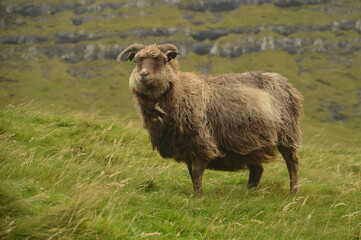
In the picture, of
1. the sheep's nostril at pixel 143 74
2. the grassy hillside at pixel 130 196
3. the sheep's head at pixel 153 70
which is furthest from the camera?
the sheep's head at pixel 153 70

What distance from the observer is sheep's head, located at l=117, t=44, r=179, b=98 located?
27.2ft

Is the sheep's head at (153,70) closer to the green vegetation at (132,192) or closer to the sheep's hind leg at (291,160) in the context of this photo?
the green vegetation at (132,192)

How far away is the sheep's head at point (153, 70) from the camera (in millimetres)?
8281

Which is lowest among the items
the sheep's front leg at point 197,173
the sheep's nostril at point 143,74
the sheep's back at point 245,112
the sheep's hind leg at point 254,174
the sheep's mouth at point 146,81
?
the sheep's hind leg at point 254,174

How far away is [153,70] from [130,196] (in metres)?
2.90

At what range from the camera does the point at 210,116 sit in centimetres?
883

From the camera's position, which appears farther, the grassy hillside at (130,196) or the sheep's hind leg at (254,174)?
the sheep's hind leg at (254,174)

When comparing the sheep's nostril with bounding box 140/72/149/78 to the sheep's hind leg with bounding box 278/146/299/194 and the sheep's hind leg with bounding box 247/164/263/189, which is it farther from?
the sheep's hind leg with bounding box 278/146/299/194

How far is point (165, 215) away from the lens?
6.14m

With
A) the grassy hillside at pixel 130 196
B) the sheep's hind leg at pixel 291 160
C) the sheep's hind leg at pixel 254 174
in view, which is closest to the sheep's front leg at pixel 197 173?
the grassy hillside at pixel 130 196

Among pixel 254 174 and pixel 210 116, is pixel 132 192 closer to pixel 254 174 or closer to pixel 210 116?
pixel 210 116

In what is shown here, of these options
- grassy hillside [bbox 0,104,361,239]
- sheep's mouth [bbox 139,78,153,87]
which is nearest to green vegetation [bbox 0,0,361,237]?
grassy hillside [bbox 0,104,361,239]

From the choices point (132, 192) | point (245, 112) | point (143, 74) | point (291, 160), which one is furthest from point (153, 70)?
point (291, 160)

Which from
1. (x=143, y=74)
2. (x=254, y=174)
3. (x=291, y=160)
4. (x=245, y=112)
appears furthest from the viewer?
(x=291, y=160)
